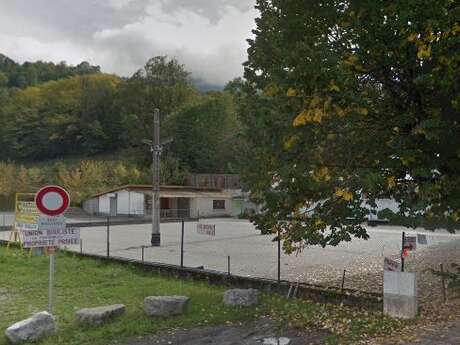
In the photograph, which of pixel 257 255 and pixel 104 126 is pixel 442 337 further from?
pixel 104 126

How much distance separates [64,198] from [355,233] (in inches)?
202

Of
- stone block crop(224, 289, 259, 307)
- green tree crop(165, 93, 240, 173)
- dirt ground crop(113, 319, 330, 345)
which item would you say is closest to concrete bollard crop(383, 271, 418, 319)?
dirt ground crop(113, 319, 330, 345)

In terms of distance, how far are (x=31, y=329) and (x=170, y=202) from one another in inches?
1800

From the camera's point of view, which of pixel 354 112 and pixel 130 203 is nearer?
pixel 354 112

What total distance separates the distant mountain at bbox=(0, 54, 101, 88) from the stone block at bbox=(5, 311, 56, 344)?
143 metres

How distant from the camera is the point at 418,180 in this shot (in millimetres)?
7410

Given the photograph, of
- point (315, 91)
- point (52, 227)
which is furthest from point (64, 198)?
point (315, 91)

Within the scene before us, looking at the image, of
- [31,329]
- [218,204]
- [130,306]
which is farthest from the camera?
[218,204]

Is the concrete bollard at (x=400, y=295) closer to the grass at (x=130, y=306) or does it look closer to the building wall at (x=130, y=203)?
the grass at (x=130, y=306)

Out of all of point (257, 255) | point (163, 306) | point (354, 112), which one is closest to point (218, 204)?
point (257, 255)

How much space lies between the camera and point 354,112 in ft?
24.4

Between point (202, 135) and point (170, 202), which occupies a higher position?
point (202, 135)

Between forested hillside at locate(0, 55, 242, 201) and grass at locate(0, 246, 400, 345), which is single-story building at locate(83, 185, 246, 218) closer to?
forested hillside at locate(0, 55, 242, 201)

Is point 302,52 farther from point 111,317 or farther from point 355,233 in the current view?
point 111,317
